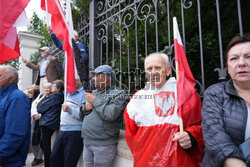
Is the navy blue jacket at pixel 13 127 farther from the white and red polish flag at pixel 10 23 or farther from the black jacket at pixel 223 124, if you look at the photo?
the black jacket at pixel 223 124

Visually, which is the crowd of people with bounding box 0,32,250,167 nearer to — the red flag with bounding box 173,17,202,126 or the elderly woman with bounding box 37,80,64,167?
the red flag with bounding box 173,17,202,126

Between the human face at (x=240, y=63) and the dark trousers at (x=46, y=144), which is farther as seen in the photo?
the dark trousers at (x=46, y=144)

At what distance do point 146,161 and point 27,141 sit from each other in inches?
62.3

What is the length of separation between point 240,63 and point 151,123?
2.83 ft

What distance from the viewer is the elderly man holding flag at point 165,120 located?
1554mm

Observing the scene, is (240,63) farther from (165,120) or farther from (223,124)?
(165,120)

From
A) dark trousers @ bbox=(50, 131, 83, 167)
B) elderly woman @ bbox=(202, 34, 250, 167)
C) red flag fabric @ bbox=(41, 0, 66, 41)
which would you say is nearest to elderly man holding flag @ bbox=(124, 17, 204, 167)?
elderly woman @ bbox=(202, 34, 250, 167)

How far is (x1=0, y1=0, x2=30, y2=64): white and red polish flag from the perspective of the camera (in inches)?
98.5

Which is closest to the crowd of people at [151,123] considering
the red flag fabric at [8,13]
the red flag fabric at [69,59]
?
the red flag fabric at [69,59]

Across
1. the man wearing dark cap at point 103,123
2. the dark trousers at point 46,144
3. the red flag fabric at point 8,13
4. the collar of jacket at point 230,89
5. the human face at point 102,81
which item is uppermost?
the red flag fabric at point 8,13

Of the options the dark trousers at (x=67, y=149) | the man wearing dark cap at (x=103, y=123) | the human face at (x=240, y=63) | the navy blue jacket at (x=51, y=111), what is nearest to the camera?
the human face at (x=240, y=63)

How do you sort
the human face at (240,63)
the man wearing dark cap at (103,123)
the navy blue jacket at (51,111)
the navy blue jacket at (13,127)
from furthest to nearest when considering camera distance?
1. the navy blue jacket at (51,111)
2. the man wearing dark cap at (103,123)
3. the navy blue jacket at (13,127)
4. the human face at (240,63)

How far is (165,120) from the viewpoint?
→ 5.52 ft

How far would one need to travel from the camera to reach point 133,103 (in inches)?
74.6
